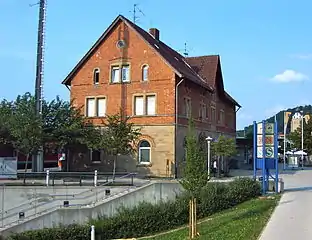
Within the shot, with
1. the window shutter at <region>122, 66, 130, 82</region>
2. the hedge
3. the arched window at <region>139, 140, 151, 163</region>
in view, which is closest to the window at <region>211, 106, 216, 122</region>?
the window shutter at <region>122, 66, 130, 82</region>

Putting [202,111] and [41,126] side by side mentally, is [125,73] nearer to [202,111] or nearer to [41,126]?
[202,111]

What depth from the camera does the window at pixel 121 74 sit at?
41750mm

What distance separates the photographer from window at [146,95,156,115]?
132ft

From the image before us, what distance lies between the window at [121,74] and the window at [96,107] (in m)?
2.05

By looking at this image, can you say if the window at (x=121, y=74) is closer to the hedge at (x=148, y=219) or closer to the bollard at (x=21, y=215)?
the bollard at (x=21, y=215)

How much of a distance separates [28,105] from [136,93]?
31.8 ft

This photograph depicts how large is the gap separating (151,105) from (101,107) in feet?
16.7

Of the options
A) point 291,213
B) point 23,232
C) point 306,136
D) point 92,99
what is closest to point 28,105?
point 92,99

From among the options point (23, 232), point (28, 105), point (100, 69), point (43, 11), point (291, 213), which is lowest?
point (23, 232)

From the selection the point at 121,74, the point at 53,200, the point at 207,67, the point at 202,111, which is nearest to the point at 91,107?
the point at 121,74

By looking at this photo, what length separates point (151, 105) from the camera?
40500 millimetres

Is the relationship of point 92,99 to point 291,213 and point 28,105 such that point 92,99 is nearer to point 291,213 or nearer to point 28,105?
point 28,105

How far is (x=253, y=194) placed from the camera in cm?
2408

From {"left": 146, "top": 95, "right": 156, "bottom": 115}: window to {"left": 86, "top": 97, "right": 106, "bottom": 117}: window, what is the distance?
171 inches
